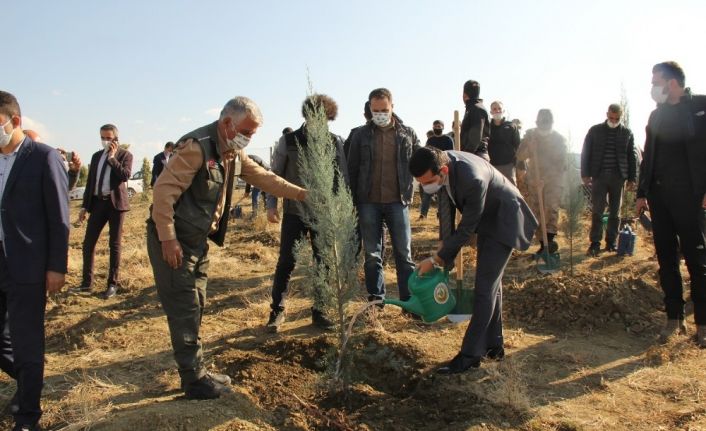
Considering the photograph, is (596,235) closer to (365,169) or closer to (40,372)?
(365,169)

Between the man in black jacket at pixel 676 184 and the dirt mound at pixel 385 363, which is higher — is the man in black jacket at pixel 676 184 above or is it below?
Result: above

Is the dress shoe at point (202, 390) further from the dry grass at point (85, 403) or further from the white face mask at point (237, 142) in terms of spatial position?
the white face mask at point (237, 142)

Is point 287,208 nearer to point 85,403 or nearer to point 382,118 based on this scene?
point 382,118

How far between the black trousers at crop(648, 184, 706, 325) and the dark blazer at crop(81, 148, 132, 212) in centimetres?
576

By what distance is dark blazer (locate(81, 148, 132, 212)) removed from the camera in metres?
6.81

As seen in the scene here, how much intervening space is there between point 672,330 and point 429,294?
8.19 ft

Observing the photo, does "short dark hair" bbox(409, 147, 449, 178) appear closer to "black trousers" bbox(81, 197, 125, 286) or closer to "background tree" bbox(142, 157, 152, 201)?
"black trousers" bbox(81, 197, 125, 286)

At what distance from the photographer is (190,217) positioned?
11.9 feet

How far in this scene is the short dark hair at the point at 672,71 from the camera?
15.7 ft

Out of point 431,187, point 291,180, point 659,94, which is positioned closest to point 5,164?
point 291,180

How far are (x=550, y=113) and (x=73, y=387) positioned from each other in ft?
23.3

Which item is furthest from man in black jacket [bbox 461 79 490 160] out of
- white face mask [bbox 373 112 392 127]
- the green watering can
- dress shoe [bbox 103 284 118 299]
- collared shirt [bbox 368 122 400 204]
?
dress shoe [bbox 103 284 118 299]

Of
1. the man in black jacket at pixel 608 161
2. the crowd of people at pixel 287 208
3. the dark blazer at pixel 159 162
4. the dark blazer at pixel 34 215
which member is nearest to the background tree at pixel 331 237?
the crowd of people at pixel 287 208

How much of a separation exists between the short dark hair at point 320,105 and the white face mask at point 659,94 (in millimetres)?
2796
